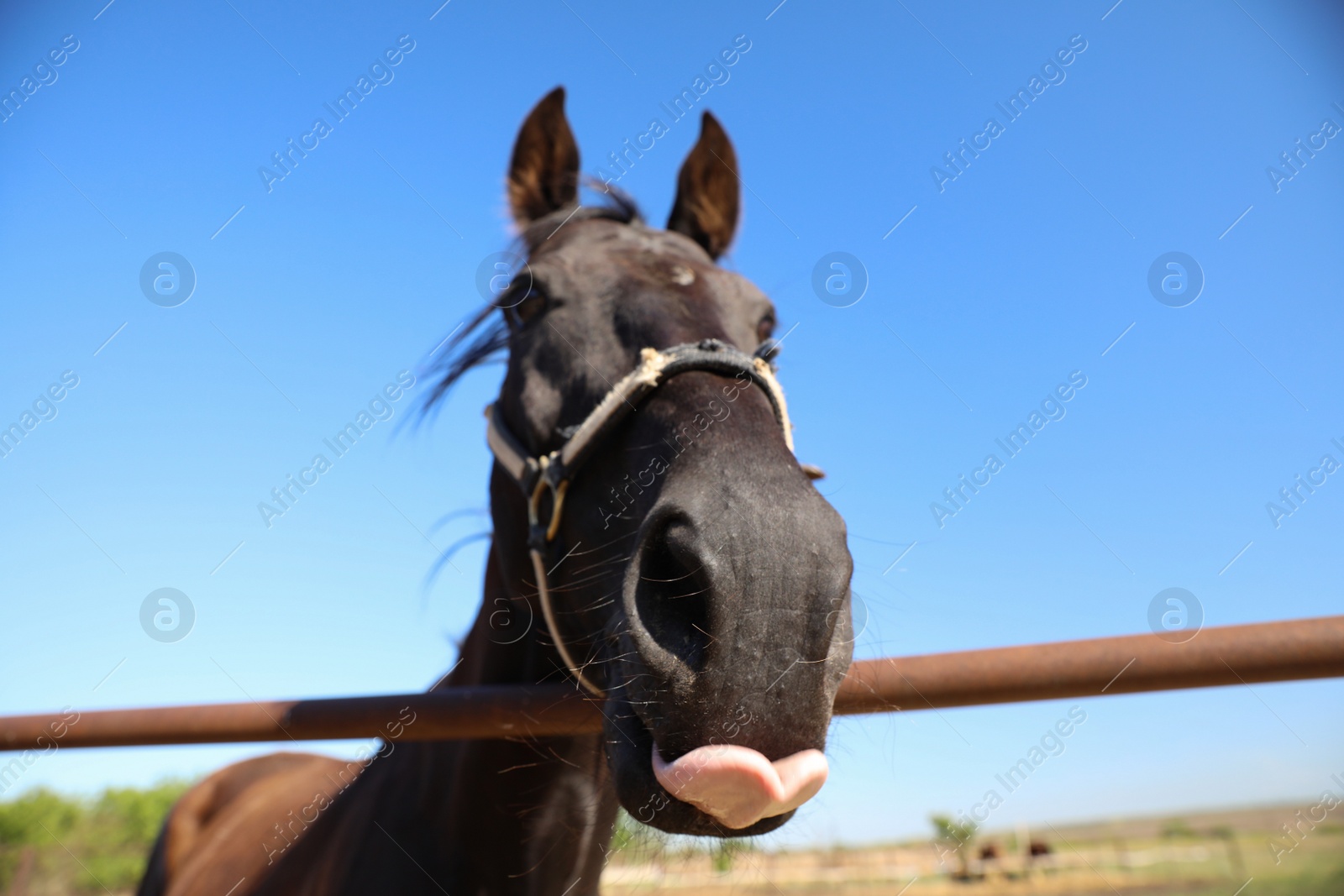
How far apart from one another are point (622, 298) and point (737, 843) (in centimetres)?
126

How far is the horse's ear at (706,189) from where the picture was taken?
9.23ft

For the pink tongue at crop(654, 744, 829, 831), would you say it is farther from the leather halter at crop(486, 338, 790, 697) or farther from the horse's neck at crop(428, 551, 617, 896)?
the horse's neck at crop(428, 551, 617, 896)

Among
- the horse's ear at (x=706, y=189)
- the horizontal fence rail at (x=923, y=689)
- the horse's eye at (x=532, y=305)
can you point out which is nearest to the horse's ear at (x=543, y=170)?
the horse's ear at (x=706, y=189)

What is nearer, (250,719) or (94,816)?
(250,719)

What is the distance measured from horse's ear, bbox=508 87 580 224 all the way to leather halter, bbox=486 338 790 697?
130cm

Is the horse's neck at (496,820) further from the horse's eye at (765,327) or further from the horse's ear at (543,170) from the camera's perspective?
the horse's ear at (543,170)

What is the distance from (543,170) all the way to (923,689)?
7.29ft

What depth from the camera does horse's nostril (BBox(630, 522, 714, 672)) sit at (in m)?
1.22

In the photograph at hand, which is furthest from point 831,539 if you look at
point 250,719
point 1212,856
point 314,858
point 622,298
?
point 1212,856

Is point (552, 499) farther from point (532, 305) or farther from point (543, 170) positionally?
point (543, 170)

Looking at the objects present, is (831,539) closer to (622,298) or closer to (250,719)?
(622,298)

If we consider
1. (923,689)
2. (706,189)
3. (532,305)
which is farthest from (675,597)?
(706,189)

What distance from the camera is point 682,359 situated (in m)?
1.65

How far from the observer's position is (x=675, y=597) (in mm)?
1267
